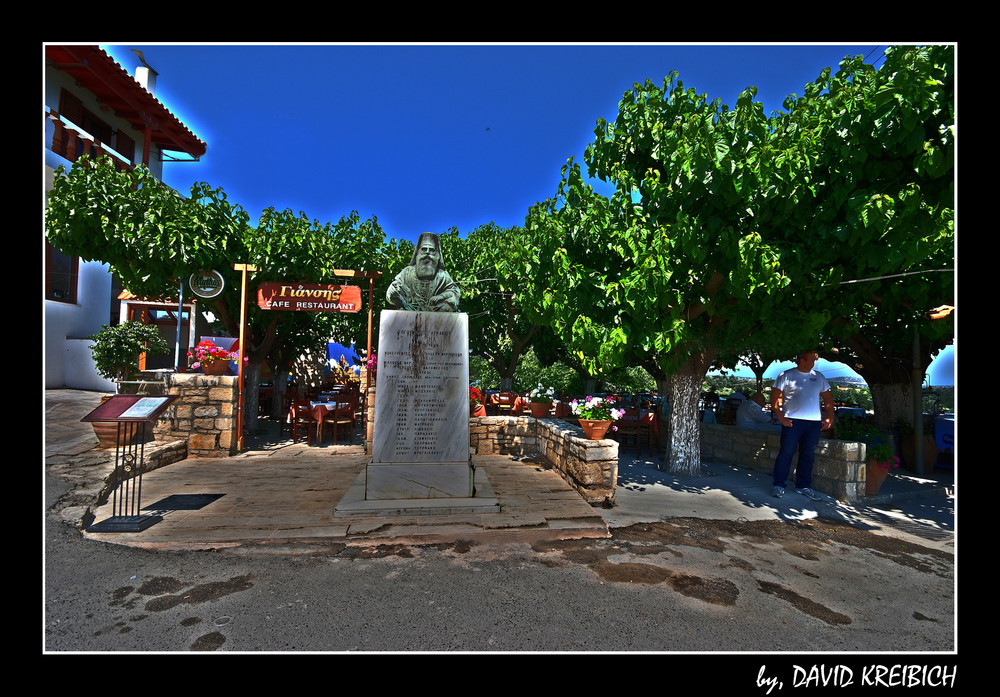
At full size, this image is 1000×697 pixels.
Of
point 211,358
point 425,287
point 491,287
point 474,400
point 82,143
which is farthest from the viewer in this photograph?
point 491,287

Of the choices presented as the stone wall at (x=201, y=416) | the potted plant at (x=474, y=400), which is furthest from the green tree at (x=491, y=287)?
the stone wall at (x=201, y=416)

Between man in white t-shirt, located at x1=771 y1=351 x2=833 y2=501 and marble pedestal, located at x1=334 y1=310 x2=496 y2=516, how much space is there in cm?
389

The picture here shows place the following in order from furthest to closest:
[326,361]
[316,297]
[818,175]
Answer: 1. [326,361]
2. [316,297]
3. [818,175]

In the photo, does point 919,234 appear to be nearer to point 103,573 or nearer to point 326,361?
point 103,573

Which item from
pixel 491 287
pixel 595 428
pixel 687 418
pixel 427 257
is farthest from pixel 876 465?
pixel 491 287

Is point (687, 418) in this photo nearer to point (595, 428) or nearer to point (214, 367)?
point (595, 428)

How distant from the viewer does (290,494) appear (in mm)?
5953

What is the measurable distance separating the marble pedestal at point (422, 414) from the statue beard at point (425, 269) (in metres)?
0.61

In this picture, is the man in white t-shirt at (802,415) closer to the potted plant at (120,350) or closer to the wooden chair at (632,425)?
the wooden chair at (632,425)

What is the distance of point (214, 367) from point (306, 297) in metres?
2.13

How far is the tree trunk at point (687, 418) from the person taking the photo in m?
7.49

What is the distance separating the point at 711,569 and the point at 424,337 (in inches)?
142

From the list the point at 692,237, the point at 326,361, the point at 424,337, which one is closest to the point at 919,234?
the point at 692,237

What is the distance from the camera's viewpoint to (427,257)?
238 inches
